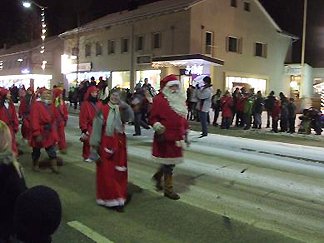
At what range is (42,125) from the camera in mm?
8055

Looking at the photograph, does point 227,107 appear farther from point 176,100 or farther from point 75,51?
point 75,51

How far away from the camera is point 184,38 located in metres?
28.4

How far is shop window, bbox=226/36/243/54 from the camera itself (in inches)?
1219

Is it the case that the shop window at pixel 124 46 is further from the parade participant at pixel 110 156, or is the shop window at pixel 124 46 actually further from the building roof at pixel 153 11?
the parade participant at pixel 110 156

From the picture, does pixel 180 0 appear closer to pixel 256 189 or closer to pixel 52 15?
pixel 256 189

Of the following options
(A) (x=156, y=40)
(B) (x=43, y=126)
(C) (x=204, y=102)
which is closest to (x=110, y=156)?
(B) (x=43, y=126)

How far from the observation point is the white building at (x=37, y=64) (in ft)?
153

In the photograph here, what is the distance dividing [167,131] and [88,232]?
80.3 inches

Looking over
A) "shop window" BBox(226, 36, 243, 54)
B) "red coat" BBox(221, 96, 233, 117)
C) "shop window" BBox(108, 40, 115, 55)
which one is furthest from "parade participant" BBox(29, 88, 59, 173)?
"shop window" BBox(108, 40, 115, 55)

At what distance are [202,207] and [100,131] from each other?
1.78m

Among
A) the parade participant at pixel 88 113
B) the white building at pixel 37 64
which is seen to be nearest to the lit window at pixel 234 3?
the white building at pixel 37 64

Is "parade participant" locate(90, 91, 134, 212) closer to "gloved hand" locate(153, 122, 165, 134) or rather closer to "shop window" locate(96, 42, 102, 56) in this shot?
"gloved hand" locate(153, 122, 165, 134)

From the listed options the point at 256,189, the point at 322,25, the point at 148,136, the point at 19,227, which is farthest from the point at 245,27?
the point at 19,227

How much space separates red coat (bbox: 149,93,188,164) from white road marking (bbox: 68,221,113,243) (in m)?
1.72
